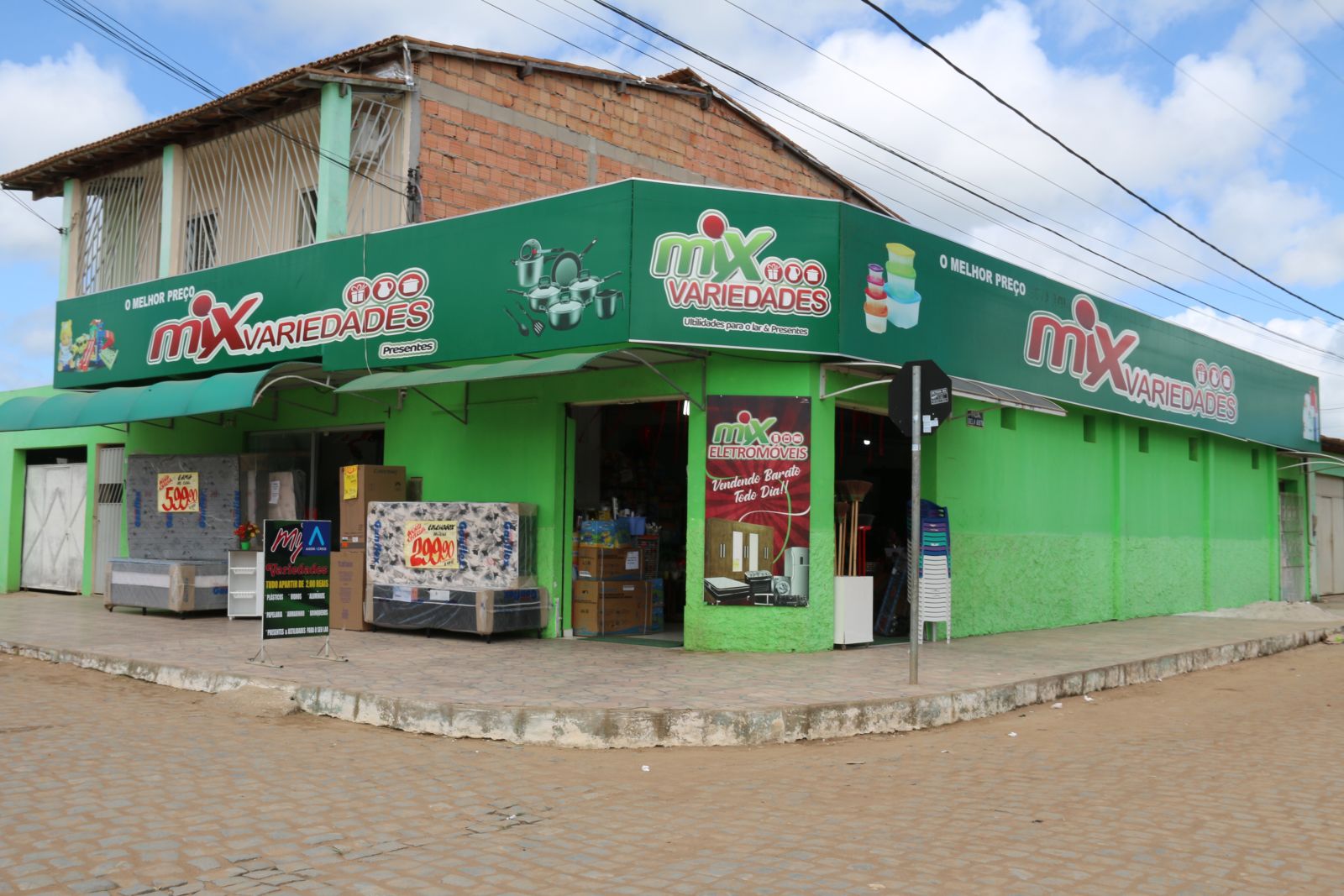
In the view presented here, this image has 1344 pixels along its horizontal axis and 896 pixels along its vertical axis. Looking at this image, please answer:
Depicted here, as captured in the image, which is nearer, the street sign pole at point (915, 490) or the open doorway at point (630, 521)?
the street sign pole at point (915, 490)

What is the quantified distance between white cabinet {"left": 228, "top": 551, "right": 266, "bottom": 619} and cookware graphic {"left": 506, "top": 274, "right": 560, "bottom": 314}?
5.12 meters

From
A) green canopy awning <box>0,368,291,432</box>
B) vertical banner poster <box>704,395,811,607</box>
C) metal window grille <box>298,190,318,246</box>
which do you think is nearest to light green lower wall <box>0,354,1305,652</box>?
vertical banner poster <box>704,395,811,607</box>

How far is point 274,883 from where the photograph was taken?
15.8 feet

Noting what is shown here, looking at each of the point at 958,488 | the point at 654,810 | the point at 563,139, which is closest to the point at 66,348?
the point at 563,139

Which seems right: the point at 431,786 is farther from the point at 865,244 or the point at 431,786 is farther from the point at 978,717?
the point at 865,244

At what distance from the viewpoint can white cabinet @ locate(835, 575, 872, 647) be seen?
40.7 ft

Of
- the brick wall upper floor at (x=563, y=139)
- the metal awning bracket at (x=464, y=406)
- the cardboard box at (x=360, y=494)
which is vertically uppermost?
the brick wall upper floor at (x=563, y=139)

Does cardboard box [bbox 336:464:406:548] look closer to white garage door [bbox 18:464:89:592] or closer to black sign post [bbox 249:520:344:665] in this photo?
black sign post [bbox 249:520:344:665]

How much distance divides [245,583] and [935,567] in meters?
8.69

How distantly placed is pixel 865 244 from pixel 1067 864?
27.6ft

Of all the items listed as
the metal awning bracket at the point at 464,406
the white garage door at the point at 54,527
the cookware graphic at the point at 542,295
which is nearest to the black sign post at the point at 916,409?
the cookware graphic at the point at 542,295

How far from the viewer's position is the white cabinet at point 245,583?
14.4m

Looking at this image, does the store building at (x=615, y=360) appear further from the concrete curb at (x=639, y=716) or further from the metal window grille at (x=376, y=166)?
the concrete curb at (x=639, y=716)

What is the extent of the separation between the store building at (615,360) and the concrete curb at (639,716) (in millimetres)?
2791
